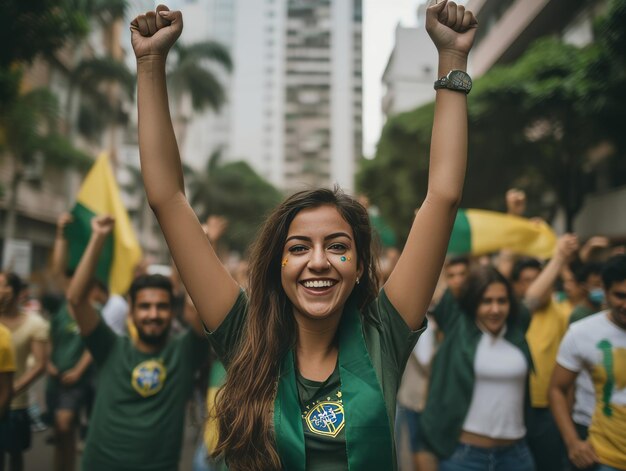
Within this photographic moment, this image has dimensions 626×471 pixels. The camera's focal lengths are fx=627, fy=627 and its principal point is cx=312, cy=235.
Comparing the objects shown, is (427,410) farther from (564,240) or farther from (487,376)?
(564,240)

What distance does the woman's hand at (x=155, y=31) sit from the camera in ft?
6.12

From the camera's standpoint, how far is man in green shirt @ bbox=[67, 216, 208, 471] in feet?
11.1

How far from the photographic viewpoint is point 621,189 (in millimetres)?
17969

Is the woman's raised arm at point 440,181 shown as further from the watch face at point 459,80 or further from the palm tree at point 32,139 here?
the palm tree at point 32,139

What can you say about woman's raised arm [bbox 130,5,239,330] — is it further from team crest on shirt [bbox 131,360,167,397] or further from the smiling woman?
team crest on shirt [bbox 131,360,167,397]

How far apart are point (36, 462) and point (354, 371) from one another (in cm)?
574

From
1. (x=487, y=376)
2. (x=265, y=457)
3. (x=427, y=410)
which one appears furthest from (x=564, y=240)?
(x=265, y=457)

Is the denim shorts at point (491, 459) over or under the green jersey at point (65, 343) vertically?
under

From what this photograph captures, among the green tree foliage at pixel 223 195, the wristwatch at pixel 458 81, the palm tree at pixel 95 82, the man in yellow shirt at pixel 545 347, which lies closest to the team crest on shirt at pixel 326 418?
the wristwatch at pixel 458 81

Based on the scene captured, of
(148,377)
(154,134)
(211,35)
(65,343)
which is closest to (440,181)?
(154,134)

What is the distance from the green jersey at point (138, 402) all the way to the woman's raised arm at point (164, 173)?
5.95 ft

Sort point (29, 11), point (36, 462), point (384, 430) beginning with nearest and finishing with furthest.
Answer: point (384, 430), point (36, 462), point (29, 11)

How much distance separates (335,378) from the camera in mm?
1847

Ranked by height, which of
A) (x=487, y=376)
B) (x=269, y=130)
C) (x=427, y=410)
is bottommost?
(x=427, y=410)
